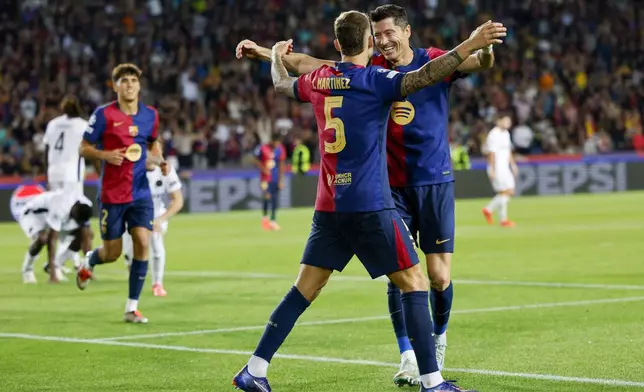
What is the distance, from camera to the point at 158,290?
14578 millimetres

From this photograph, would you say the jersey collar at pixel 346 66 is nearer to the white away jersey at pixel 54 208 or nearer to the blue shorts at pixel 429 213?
the blue shorts at pixel 429 213

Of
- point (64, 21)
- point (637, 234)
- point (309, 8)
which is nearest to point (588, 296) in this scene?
point (637, 234)

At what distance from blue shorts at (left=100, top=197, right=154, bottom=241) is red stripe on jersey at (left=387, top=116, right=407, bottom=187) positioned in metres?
4.18

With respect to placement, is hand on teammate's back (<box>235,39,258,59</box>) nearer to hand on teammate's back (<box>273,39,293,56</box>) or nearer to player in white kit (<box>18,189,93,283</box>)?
hand on teammate's back (<box>273,39,293,56</box>)

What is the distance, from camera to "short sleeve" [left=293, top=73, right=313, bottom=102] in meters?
7.66

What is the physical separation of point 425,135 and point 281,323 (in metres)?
1.83

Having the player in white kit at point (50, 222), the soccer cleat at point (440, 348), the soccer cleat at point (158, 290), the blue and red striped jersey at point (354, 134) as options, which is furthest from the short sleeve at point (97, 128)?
the blue and red striped jersey at point (354, 134)

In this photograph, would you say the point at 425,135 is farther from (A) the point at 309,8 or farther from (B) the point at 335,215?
(A) the point at 309,8

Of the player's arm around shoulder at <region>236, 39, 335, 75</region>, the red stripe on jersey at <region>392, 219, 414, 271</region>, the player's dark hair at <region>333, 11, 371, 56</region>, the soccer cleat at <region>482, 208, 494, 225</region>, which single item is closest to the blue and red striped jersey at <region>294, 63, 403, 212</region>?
the player's dark hair at <region>333, 11, 371, 56</region>

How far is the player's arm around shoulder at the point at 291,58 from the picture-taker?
27.2 ft

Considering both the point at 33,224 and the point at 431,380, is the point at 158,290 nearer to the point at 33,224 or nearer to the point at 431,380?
the point at 33,224

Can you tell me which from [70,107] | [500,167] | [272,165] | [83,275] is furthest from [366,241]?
[272,165]

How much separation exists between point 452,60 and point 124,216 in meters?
5.83

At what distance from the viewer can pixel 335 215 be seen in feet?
24.7
